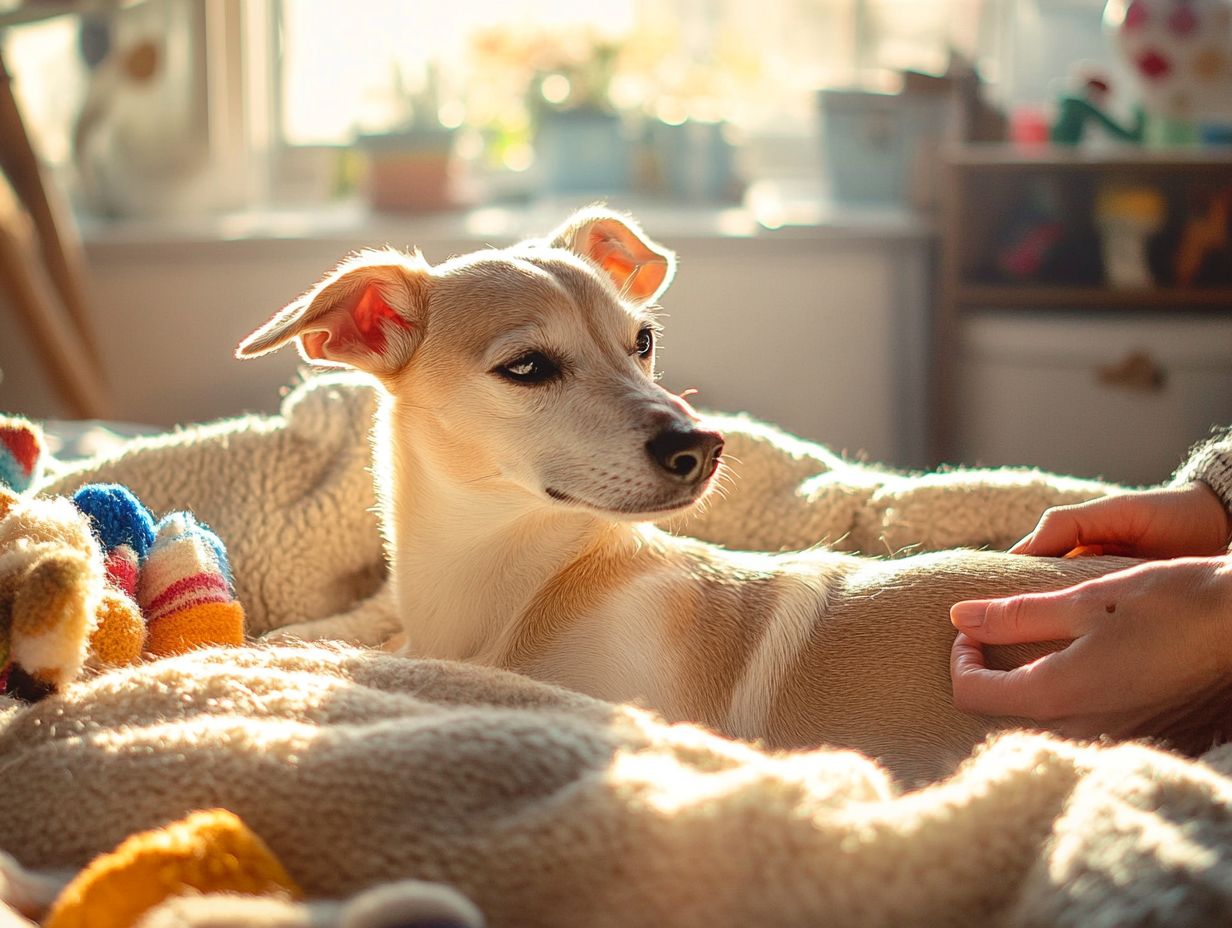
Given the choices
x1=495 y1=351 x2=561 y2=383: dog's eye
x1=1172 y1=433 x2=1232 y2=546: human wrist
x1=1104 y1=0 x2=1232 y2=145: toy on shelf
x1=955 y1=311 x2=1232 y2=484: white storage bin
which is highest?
x1=1104 y1=0 x2=1232 y2=145: toy on shelf

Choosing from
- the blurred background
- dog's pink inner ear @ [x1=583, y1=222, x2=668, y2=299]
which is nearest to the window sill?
the blurred background

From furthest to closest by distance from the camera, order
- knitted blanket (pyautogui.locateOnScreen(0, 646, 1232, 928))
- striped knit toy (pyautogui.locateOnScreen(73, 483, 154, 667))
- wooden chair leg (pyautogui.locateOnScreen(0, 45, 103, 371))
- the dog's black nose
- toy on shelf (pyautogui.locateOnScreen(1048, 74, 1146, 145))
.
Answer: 1. toy on shelf (pyautogui.locateOnScreen(1048, 74, 1146, 145))
2. wooden chair leg (pyautogui.locateOnScreen(0, 45, 103, 371))
3. the dog's black nose
4. striped knit toy (pyautogui.locateOnScreen(73, 483, 154, 667))
5. knitted blanket (pyautogui.locateOnScreen(0, 646, 1232, 928))

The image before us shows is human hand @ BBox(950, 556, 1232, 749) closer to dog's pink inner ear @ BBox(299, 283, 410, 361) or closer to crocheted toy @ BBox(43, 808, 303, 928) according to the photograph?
crocheted toy @ BBox(43, 808, 303, 928)

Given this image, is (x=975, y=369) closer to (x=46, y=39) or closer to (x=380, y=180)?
(x=380, y=180)

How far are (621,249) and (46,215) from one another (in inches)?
62.7

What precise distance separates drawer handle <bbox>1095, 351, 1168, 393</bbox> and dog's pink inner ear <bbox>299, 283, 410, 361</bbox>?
6.08ft

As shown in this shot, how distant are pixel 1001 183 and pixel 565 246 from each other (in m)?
1.74

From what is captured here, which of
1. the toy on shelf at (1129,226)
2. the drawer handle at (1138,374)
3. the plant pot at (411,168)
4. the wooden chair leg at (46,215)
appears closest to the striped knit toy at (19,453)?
the wooden chair leg at (46,215)

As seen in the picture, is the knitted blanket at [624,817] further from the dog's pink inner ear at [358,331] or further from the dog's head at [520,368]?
the dog's pink inner ear at [358,331]

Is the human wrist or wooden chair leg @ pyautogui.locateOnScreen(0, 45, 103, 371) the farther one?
wooden chair leg @ pyautogui.locateOnScreen(0, 45, 103, 371)

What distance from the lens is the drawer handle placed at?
2535 millimetres

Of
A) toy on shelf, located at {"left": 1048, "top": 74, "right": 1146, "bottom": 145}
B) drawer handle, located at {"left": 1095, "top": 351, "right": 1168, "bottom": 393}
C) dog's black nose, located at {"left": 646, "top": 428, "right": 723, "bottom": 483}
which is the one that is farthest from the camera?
toy on shelf, located at {"left": 1048, "top": 74, "right": 1146, "bottom": 145}

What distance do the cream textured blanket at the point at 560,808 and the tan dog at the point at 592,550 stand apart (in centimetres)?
21

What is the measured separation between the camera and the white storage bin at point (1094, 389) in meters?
2.54
